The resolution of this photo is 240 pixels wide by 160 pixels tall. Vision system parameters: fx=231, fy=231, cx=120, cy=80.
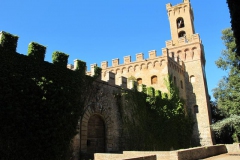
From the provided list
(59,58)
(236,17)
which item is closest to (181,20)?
(59,58)

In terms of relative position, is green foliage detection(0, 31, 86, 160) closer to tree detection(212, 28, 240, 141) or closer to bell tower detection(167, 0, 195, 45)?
tree detection(212, 28, 240, 141)

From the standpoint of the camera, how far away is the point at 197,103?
1002 inches

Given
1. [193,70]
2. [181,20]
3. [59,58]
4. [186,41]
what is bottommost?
[59,58]

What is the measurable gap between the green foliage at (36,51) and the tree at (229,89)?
687 inches

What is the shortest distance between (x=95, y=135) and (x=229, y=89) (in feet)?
51.2

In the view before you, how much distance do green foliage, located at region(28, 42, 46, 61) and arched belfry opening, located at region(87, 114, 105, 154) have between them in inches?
199

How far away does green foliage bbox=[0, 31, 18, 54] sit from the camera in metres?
10.4

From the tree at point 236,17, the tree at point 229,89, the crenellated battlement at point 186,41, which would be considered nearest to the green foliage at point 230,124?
the tree at point 229,89

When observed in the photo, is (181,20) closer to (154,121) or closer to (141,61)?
(141,61)

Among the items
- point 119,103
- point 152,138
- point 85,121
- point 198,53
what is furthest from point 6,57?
→ point 198,53

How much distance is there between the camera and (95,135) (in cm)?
1473

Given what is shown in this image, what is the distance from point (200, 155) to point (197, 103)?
10.9 metres

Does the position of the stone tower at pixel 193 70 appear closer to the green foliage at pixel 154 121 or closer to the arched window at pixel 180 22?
the arched window at pixel 180 22

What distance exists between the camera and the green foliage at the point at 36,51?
1149cm
